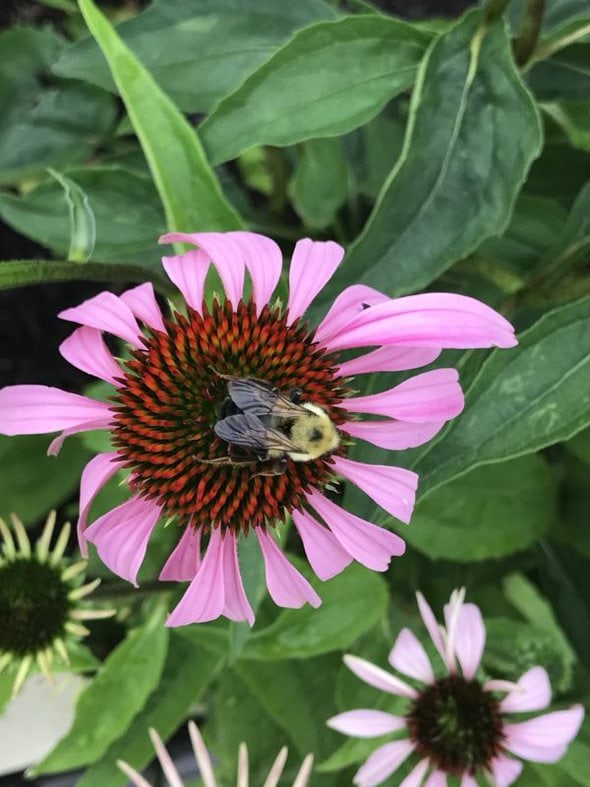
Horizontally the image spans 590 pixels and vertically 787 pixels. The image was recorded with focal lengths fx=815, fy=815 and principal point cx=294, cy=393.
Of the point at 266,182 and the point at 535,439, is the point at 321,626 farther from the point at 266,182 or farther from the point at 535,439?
the point at 266,182

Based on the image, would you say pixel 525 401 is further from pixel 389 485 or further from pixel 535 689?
pixel 535 689

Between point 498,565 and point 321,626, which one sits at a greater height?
point 321,626

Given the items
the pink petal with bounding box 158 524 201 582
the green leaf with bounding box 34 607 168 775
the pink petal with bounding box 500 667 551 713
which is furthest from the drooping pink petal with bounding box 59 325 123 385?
the pink petal with bounding box 500 667 551 713

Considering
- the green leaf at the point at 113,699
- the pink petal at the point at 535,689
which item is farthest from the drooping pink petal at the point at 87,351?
the pink petal at the point at 535,689

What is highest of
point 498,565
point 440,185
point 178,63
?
point 178,63

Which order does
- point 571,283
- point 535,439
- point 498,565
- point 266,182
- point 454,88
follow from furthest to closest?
1. point 266,182
2. point 498,565
3. point 571,283
4. point 454,88
5. point 535,439

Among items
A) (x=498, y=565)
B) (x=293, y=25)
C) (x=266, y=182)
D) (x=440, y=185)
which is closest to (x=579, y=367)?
(x=440, y=185)

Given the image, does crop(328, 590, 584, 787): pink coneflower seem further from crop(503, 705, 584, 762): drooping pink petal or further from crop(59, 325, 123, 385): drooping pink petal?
crop(59, 325, 123, 385): drooping pink petal
